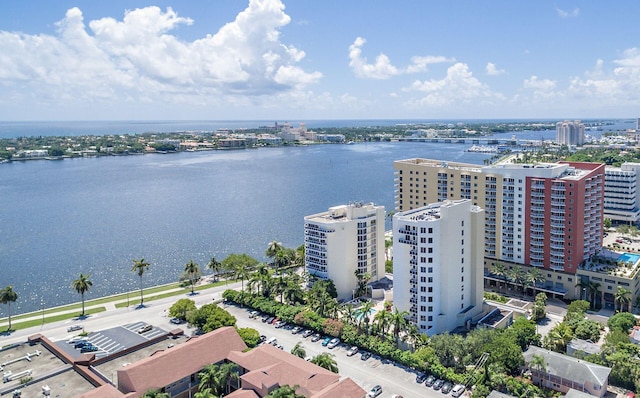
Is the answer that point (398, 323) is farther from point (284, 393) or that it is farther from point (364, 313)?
point (284, 393)

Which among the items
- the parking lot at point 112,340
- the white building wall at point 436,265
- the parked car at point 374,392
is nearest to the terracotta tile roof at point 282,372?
the parked car at point 374,392

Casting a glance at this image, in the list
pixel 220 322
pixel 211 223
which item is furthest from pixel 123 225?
pixel 220 322

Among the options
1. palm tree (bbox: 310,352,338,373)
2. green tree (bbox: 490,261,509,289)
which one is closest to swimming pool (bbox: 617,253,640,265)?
green tree (bbox: 490,261,509,289)

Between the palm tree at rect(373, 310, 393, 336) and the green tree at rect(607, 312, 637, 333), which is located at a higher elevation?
the palm tree at rect(373, 310, 393, 336)

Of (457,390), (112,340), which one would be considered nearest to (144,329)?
(112,340)

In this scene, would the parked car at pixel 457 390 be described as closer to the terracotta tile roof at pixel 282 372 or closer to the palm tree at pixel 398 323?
the palm tree at pixel 398 323

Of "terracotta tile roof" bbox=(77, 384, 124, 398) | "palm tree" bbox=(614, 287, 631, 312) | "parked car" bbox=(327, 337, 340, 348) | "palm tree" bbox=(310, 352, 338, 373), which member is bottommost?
"parked car" bbox=(327, 337, 340, 348)

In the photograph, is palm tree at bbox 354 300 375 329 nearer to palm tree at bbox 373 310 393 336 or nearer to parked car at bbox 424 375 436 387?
palm tree at bbox 373 310 393 336
